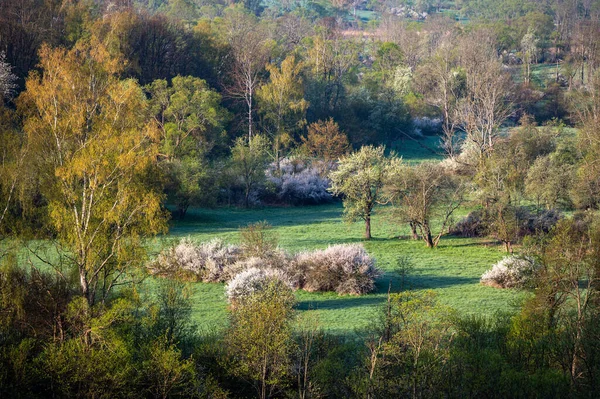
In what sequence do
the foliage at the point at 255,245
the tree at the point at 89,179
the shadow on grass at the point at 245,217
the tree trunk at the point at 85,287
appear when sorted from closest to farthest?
the tree trunk at the point at 85,287, the tree at the point at 89,179, the foliage at the point at 255,245, the shadow on grass at the point at 245,217

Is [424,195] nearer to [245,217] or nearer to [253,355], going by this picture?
[245,217]

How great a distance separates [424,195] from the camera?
136 ft

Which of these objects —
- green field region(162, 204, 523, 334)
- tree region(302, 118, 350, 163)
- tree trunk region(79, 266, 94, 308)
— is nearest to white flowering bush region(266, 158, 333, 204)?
green field region(162, 204, 523, 334)

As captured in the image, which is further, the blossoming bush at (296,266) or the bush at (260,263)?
the blossoming bush at (296,266)

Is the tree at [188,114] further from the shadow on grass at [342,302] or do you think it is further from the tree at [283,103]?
the shadow on grass at [342,302]

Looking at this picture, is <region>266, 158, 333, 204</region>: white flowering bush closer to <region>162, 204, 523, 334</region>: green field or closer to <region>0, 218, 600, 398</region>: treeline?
<region>162, 204, 523, 334</region>: green field

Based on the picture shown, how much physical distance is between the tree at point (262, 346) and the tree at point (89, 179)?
3.85 m

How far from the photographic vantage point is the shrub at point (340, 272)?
33.3 m

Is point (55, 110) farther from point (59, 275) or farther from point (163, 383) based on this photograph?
point (163, 383)

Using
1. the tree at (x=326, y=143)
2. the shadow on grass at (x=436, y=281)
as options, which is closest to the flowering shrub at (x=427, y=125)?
the tree at (x=326, y=143)

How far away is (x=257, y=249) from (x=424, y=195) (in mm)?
12082

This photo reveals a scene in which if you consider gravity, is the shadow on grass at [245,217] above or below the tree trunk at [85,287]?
below

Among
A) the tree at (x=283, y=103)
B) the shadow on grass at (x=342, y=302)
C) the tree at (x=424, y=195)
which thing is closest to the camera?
the shadow on grass at (x=342, y=302)

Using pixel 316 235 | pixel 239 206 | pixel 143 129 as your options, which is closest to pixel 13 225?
pixel 143 129
